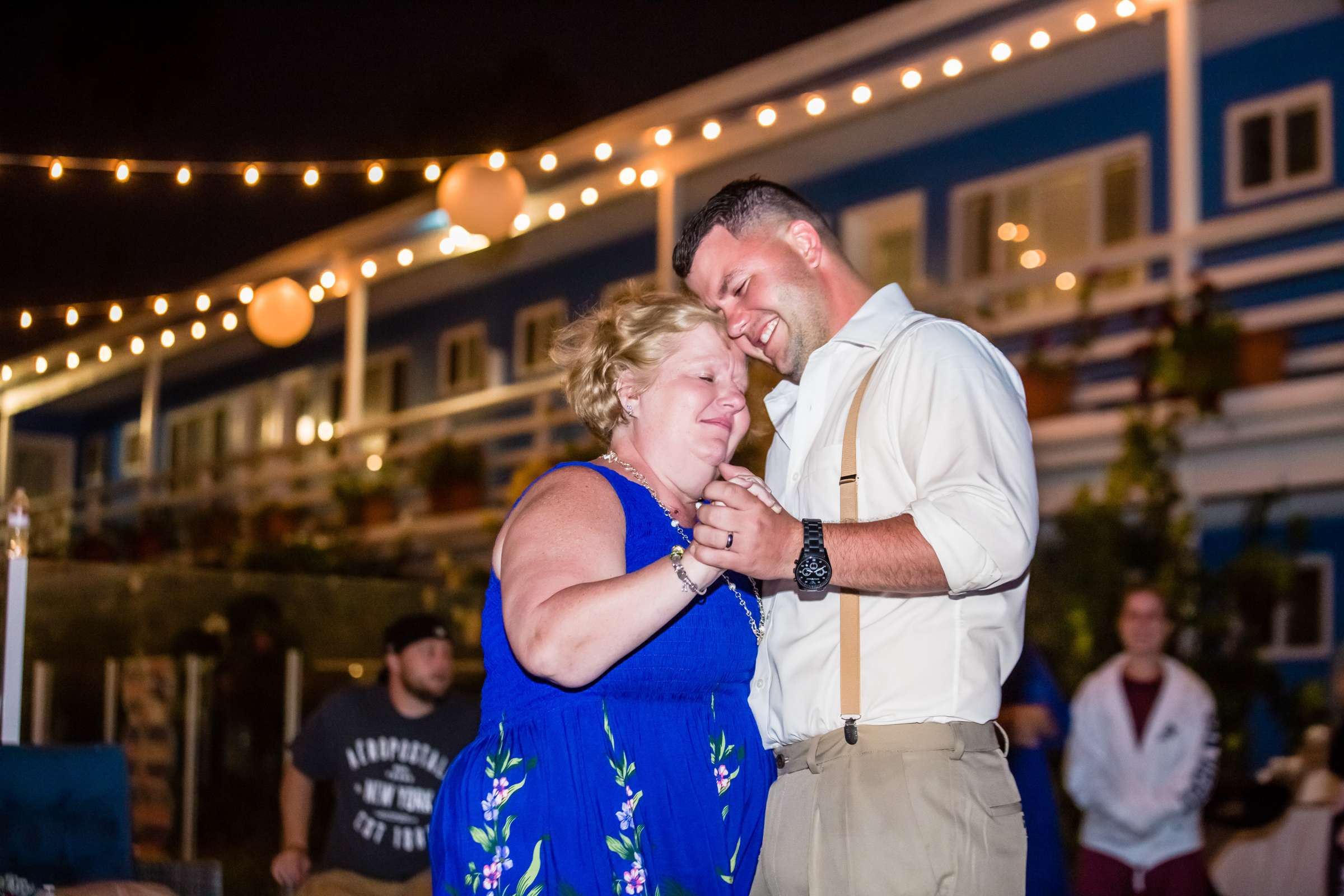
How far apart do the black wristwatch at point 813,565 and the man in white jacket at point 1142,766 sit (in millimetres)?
3895

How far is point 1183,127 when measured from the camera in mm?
8141

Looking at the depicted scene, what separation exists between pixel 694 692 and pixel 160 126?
8.45 meters

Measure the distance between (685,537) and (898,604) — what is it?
1.40ft

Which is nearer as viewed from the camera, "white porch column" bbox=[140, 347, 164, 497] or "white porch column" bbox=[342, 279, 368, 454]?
"white porch column" bbox=[342, 279, 368, 454]

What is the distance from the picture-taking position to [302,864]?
5.48 metres

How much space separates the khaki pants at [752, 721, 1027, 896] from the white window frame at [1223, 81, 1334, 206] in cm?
860

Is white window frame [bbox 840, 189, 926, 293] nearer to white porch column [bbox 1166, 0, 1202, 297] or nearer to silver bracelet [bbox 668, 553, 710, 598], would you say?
white porch column [bbox 1166, 0, 1202, 297]

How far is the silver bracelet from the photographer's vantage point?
2.01m

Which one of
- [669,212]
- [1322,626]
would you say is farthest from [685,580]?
[1322,626]

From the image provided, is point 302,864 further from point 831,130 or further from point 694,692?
point 831,130

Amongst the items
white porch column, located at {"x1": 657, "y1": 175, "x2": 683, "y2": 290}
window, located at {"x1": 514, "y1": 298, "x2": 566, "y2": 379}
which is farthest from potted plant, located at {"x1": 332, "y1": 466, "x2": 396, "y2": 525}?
white porch column, located at {"x1": 657, "y1": 175, "x2": 683, "y2": 290}

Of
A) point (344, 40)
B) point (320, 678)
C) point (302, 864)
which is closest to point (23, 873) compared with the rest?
point (302, 864)

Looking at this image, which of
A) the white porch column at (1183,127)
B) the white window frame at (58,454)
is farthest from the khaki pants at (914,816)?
the white window frame at (58,454)

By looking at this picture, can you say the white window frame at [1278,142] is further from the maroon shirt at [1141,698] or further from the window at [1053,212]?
the maroon shirt at [1141,698]
